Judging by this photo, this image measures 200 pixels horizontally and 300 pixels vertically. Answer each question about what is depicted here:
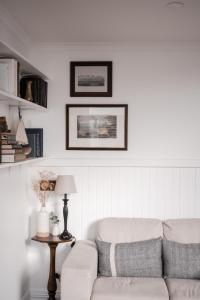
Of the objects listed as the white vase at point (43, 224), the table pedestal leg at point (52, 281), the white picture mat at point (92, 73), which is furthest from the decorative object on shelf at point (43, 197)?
the white picture mat at point (92, 73)

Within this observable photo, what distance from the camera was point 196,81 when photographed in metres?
3.60

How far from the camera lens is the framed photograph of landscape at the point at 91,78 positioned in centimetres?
363

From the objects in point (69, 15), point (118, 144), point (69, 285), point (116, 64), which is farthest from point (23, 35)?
point (69, 285)

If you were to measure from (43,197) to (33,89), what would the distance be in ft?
3.42

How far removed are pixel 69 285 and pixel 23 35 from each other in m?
2.11

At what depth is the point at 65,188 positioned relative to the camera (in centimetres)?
340

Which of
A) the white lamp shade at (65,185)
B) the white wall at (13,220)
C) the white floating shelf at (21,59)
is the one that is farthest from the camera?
the white lamp shade at (65,185)

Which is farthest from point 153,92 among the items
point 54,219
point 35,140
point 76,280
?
point 76,280

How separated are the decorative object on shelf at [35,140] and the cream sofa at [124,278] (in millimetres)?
863

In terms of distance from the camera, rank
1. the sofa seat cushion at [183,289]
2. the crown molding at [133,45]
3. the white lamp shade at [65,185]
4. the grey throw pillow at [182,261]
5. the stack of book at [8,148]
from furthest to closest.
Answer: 1. the crown molding at [133,45]
2. the white lamp shade at [65,185]
3. the grey throw pillow at [182,261]
4. the sofa seat cushion at [183,289]
5. the stack of book at [8,148]

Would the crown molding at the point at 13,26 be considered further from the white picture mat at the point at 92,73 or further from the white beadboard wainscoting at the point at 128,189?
the white beadboard wainscoting at the point at 128,189

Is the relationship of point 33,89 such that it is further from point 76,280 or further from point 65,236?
point 76,280

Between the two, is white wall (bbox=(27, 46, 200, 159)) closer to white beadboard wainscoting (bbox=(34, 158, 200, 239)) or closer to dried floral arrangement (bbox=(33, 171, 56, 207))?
white beadboard wainscoting (bbox=(34, 158, 200, 239))

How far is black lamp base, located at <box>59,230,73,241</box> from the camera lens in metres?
3.41
